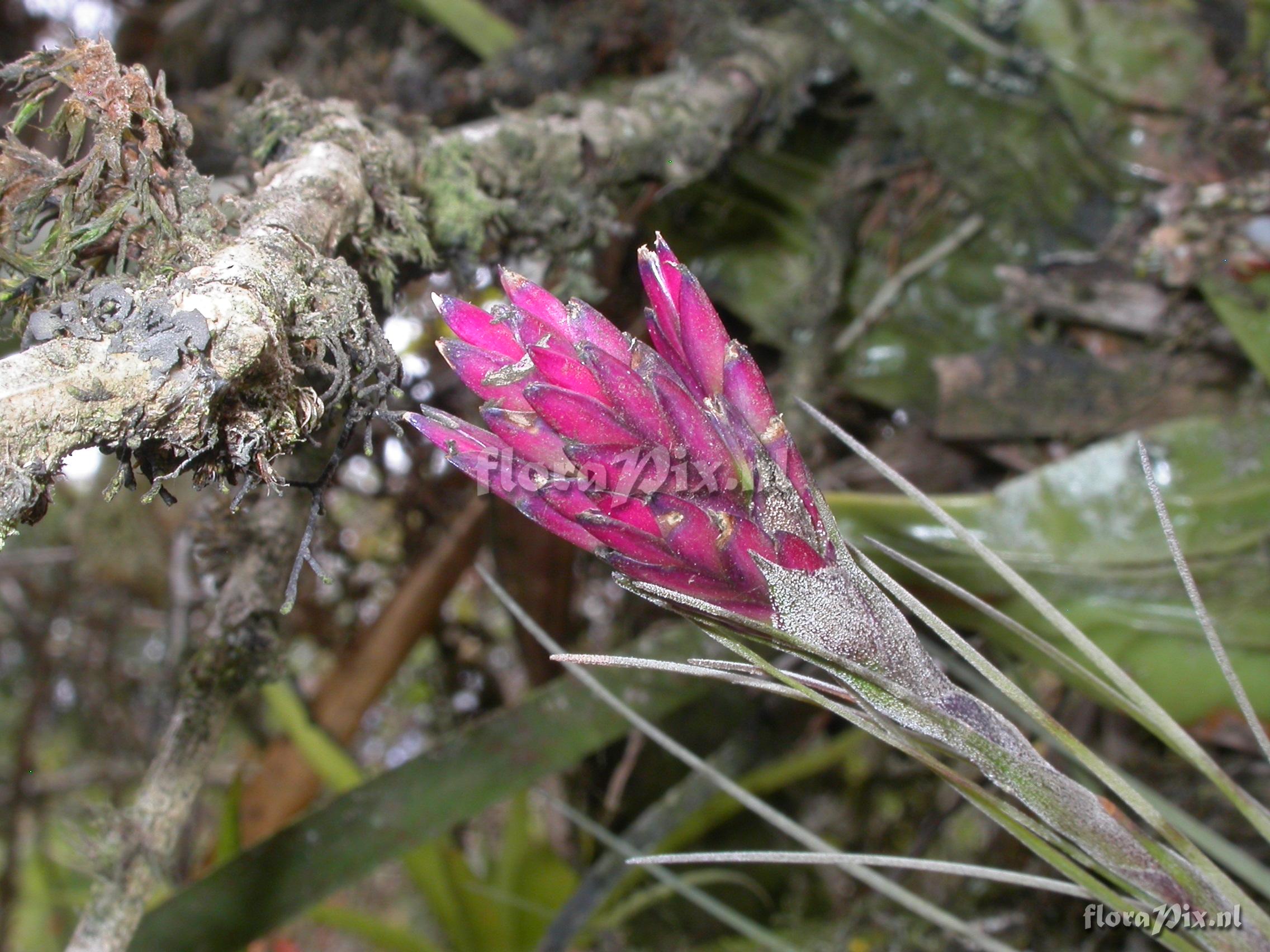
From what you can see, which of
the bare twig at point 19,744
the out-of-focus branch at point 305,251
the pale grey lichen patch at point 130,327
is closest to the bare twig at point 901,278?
the out-of-focus branch at point 305,251

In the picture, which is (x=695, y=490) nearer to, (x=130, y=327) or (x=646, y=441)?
(x=646, y=441)

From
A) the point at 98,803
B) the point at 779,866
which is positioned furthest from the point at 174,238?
the point at 779,866

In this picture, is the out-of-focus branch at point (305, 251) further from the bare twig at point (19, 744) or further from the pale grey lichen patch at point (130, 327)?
the bare twig at point (19, 744)

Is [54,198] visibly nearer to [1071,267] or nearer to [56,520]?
[1071,267]

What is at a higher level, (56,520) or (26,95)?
(26,95)

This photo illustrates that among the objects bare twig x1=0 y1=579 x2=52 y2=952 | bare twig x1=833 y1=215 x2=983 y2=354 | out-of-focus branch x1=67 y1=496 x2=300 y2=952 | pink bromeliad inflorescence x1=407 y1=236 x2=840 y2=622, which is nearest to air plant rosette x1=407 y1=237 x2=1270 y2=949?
pink bromeliad inflorescence x1=407 y1=236 x2=840 y2=622

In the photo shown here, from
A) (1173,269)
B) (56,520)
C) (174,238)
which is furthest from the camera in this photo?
(56,520)

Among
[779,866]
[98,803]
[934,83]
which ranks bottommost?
[779,866]
